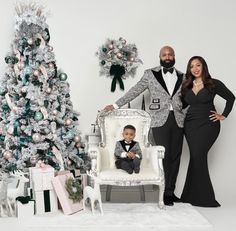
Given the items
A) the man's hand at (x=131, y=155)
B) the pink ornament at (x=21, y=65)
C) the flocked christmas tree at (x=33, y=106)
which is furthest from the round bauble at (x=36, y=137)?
the man's hand at (x=131, y=155)

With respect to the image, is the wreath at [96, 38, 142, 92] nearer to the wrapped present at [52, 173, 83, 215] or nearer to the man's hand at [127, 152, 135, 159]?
the man's hand at [127, 152, 135, 159]

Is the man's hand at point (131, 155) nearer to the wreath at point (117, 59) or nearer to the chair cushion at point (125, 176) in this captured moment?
the chair cushion at point (125, 176)

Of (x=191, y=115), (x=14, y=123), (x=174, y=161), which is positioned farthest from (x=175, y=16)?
(x=14, y=123)

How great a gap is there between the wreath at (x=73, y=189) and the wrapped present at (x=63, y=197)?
0.10 feet

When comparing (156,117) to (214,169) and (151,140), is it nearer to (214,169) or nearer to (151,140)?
(151,140)

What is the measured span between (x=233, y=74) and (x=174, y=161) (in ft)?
4.93

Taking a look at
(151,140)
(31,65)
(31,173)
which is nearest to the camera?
(31,173)

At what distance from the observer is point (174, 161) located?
5.28 meters

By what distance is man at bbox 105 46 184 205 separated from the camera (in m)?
5.18

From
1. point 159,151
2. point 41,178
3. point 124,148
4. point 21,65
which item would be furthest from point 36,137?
point 159,151

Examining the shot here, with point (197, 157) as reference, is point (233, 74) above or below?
above

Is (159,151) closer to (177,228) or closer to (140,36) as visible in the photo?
(177,228)

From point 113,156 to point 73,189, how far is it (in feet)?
2.24

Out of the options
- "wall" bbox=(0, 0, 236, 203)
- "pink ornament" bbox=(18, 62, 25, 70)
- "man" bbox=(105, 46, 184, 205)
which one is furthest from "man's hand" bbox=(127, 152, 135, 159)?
"pink ornament" bbox=(18, 62, 25, 70)
